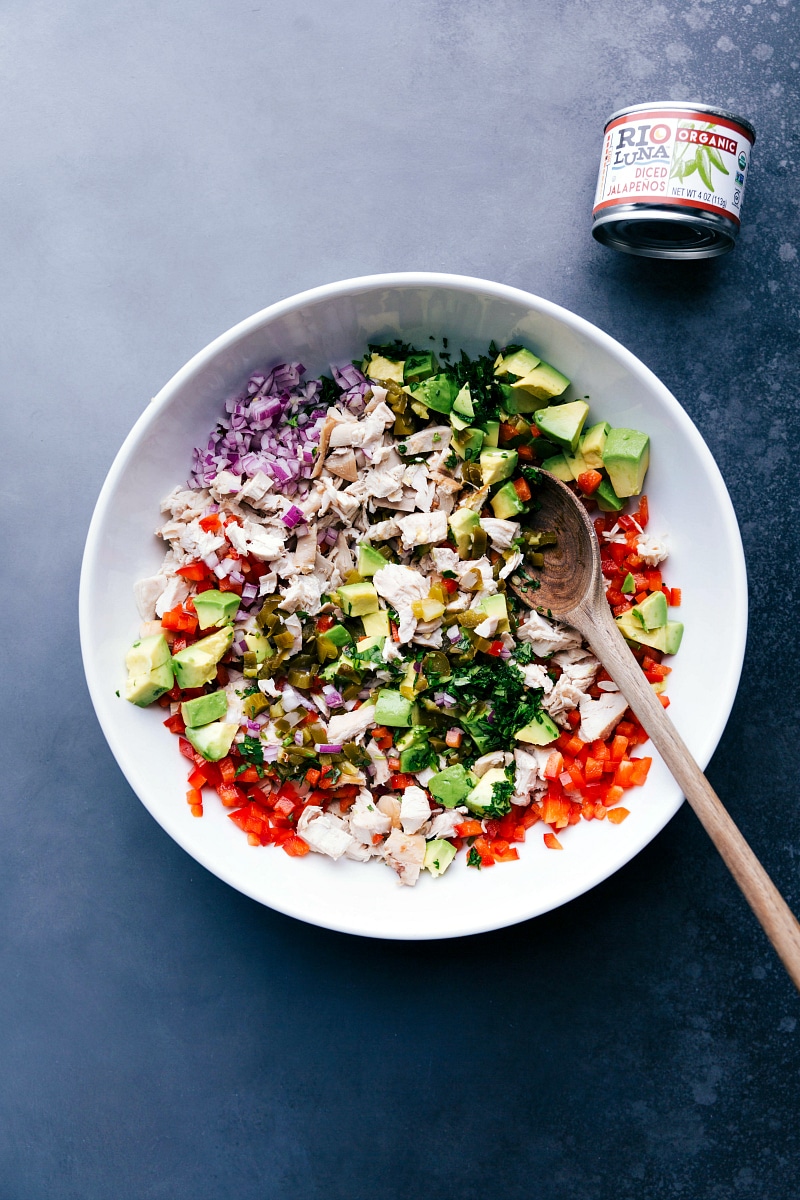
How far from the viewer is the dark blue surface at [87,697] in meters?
2.21

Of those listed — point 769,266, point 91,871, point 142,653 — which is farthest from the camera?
point 91,871

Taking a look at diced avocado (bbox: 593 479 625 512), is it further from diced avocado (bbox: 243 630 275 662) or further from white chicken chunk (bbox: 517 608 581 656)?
diced avocado (bbox: 243 630 275 662)

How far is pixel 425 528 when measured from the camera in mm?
1936

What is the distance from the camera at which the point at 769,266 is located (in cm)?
221

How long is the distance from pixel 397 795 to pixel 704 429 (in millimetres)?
1361

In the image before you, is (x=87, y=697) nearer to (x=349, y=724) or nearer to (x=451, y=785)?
(x=349, y=724)

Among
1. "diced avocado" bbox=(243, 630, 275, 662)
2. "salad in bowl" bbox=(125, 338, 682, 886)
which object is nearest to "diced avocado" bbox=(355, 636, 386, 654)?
"salad in bowl" bbox=(125, 338, 682, 886)

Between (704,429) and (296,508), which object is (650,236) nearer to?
(704,429)

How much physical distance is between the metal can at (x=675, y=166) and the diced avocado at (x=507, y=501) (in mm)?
738

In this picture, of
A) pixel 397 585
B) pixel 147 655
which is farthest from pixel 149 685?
pixel 397 585

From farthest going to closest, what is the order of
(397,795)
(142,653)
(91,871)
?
1. (91,871)
2. (397,795)
3. (142,653)

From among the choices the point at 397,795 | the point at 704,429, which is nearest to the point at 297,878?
the point at 397,795

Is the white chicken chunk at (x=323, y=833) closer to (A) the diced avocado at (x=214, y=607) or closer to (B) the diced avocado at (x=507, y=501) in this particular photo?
(A) the diced avocado at (x=214, y=607)

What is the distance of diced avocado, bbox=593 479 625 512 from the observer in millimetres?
2025
